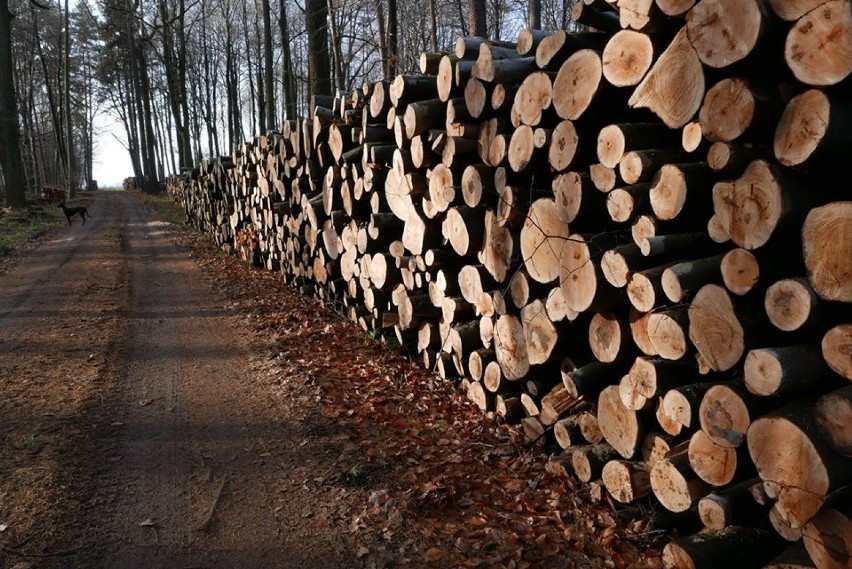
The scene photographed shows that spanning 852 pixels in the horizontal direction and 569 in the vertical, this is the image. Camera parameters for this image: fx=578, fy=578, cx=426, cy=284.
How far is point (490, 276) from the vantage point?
A: 15.3ft

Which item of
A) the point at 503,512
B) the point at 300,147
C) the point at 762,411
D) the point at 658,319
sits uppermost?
the point at 300,147

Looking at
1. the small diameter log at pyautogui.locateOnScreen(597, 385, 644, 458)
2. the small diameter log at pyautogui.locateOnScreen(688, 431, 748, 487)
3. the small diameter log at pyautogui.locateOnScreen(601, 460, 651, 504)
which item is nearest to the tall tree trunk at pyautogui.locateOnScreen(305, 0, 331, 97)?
the small diameter log at pyautogui.locateOnScreen(597, 385, 644, 458)

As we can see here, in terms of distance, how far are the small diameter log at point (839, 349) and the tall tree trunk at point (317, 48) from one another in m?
11.2

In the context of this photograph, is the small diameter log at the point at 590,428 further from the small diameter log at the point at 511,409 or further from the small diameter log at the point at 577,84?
the small diameter log at the point at 577,84

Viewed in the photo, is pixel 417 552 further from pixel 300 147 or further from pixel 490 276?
pixel 300 147

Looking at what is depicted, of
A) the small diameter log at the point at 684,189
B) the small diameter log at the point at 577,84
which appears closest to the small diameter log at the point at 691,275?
the small diameter log at the point at 684,189

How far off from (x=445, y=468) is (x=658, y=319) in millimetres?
1807

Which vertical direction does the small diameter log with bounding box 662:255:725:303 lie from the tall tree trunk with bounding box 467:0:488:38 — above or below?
below

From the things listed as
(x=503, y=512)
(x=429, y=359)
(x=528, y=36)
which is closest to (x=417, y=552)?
(x=503, y=512)

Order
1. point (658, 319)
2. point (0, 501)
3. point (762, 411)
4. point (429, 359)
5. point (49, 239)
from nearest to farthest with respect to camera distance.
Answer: point (762, 411) → point (658, 319) → point (0, 501) → point (429, 359) → point (49, 239)

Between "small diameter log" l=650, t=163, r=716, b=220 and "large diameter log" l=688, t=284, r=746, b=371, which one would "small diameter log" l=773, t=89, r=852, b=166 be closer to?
"small diameter log" l=650, t=163, r=716, b=220

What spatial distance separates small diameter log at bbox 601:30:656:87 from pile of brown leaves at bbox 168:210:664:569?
2413 mm

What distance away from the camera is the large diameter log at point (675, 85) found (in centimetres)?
280

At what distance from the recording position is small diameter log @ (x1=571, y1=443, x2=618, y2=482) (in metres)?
3.58
